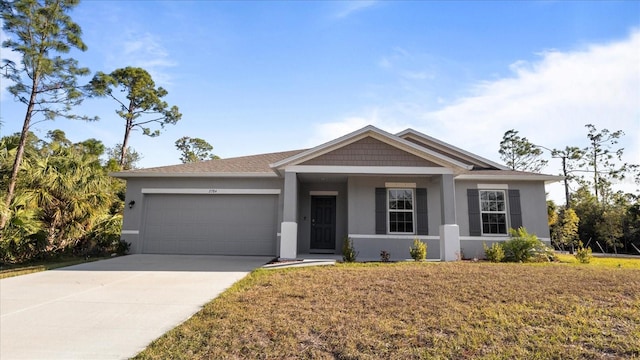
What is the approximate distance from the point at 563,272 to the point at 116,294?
29.7ft

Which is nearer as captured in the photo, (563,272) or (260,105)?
(563,272)

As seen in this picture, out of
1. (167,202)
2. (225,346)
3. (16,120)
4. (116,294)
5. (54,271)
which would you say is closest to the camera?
(225,346)

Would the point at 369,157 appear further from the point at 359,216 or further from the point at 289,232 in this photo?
the point at 289,232

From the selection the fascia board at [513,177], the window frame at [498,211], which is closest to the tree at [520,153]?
the fascia board at [513,177]

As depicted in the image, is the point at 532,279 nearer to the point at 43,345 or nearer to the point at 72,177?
the point at 43,345

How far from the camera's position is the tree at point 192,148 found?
37.5 metres

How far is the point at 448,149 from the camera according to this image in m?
13.2

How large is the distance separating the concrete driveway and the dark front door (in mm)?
3921

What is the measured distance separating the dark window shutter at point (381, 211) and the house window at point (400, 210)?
0.22 m

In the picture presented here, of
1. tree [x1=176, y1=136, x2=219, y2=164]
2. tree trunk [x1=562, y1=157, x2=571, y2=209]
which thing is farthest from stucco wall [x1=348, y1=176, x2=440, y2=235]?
tree [x1=176, y1=136, x2=219, y2=164]

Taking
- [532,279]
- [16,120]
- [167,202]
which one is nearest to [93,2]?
[16,120]

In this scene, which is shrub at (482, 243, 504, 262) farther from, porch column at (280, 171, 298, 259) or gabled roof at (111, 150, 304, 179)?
gabled roof at (111, 150, 304, 179)

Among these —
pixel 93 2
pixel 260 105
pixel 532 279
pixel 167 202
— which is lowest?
pixel 532 279

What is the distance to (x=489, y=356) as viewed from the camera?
339 centimetres
